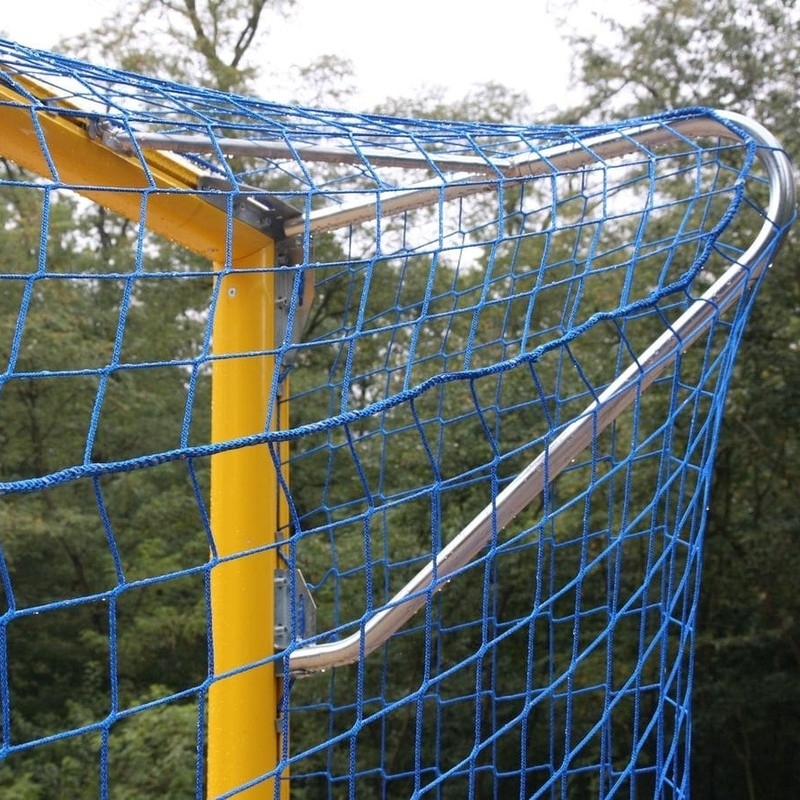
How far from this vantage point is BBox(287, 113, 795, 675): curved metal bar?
1153mm

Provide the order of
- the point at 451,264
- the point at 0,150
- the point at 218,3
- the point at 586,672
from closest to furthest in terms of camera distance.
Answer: the point at 0,150
the point at 586,672
the point at 451,264
the point at 218,3

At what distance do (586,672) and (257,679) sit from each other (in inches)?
149

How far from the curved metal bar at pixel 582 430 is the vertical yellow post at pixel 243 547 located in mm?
80

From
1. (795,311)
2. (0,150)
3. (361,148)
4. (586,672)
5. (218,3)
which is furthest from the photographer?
(218,3)

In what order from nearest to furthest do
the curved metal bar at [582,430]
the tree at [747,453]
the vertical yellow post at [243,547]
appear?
1. the curved metal bar at [582,430]
2. the vertical yellow post at [243,547]
3. the tree at [747,453]

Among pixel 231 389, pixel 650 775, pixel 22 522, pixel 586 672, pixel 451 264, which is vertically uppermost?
pixel 451 264

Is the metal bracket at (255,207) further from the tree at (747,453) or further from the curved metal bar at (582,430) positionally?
the tree at (747,453)

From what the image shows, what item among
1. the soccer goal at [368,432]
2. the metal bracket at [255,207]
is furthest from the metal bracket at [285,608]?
the metal bracket at [255,207]

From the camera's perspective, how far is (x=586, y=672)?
475 cm

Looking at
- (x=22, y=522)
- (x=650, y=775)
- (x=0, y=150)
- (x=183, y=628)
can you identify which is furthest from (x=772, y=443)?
(x=0, y=150)

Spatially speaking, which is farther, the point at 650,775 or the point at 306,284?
the point at 650,775

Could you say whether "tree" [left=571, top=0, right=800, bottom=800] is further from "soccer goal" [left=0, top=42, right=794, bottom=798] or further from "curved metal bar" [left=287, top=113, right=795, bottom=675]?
"curved metal bar" [left=287, top=113, right=795, bottom=675]

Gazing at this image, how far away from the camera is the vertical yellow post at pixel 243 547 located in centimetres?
126

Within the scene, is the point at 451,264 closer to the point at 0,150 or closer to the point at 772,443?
the point at 772,443
